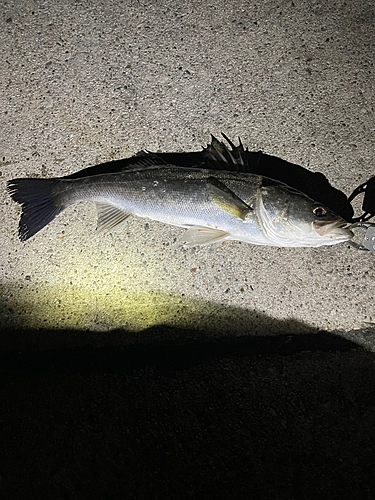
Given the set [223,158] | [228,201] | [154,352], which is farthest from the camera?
[154,352]

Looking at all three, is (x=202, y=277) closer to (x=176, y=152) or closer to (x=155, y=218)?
(x=155, y=218)

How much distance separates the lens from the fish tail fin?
2943 millimetres

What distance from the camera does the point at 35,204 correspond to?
2.97 metres

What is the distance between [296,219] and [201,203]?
2.50ft

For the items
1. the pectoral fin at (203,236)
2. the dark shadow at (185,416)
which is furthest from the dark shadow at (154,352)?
the pectoral fin at (203,236)

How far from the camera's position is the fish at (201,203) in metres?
2.58

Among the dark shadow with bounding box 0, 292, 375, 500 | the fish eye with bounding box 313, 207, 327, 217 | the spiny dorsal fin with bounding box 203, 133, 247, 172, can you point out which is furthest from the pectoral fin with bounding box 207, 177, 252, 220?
the dark shadow with bounding box 0, 292, 375, 500

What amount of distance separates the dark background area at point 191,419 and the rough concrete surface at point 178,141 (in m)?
0.06

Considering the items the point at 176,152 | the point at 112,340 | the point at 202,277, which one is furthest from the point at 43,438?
the point at 176,152

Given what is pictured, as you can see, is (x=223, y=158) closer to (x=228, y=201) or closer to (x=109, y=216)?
(x=228, y=201)

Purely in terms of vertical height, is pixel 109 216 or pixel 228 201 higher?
pixel 228 201

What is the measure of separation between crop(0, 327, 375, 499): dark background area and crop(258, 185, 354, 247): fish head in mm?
1025

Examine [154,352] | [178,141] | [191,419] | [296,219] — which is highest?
[178,141]

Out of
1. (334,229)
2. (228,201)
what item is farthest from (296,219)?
(228,201)
